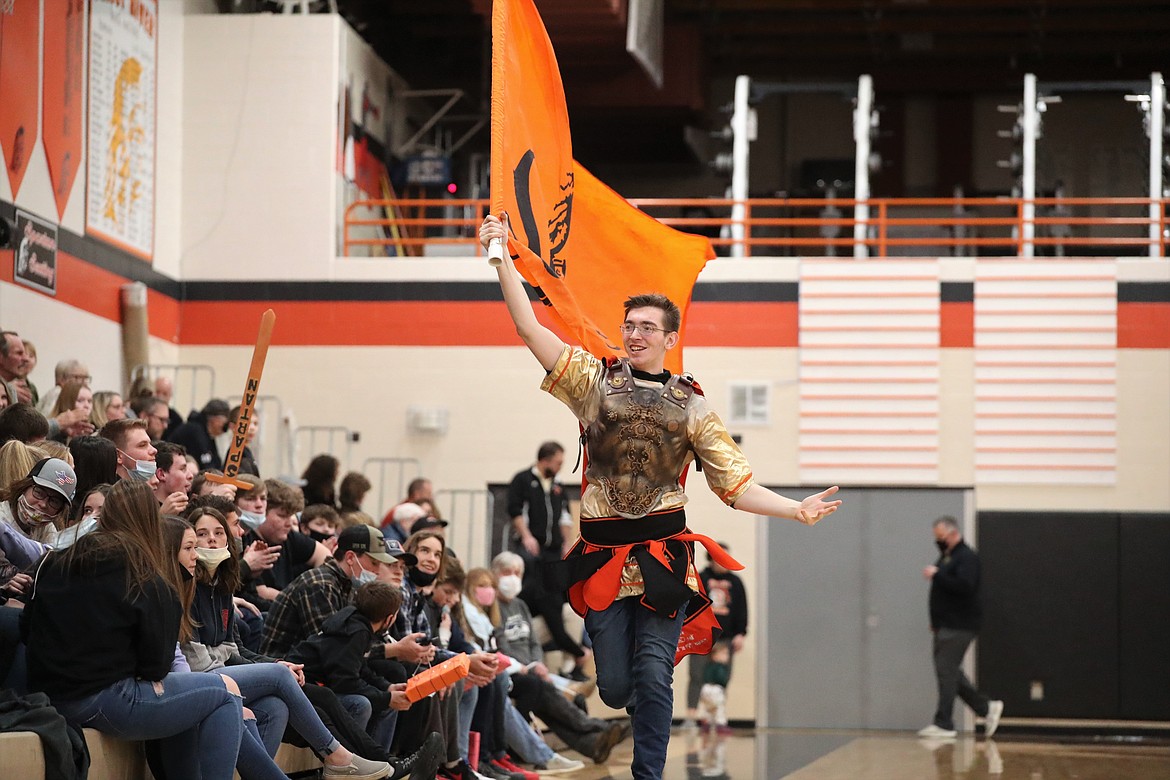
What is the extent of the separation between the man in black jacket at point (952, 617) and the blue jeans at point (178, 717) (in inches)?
319

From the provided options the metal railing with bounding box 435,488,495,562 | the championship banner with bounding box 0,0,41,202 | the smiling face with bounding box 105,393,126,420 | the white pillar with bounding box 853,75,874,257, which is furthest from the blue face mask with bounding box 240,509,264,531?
the white pillar with bounding box 853,75,874,257

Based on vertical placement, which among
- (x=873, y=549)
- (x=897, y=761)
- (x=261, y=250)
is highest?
(x=261, y=250)

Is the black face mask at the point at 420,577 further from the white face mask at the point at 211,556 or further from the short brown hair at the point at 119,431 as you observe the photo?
the white face mask at the point at 211,556

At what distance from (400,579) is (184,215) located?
7351 millimetres

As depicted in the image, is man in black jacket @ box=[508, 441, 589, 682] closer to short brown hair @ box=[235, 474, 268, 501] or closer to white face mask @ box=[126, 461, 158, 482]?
short brown hair @ box=[235, 474, 268, 501]

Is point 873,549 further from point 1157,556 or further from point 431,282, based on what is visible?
point 431,282

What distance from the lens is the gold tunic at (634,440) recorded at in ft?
16.9

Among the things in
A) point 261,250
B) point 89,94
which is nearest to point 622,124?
point 261,250

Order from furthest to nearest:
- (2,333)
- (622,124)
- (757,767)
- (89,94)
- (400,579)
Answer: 1. (622,124)
2. (89,94)
3. (757,767)
4. (2,333)
5. (400,579)

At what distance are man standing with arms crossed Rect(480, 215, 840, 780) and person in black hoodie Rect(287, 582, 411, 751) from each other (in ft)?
5.80

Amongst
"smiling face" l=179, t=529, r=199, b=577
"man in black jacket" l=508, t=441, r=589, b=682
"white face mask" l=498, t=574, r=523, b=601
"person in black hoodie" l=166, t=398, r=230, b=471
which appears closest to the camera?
"smiling face" l=179, t=529, r=199, b=577

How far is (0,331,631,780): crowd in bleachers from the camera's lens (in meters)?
4.97

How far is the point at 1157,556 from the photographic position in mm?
13125

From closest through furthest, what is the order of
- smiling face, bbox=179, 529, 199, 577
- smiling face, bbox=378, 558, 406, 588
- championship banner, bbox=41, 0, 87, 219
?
1. smiling face, bbox=179, 529, 199, 577
2. smiling face, bbox=378, 558, 406, 588
3. championship banner, bbox=41, 0, 87, 219
